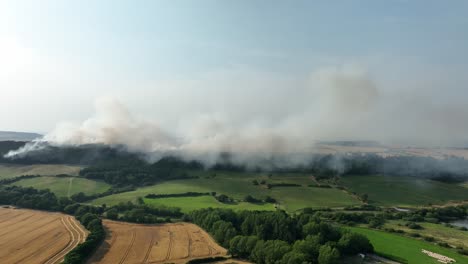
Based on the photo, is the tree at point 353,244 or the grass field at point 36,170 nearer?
the tree at point 353,244

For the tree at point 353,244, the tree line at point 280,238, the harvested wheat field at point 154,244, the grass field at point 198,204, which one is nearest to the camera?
the tree line at point 280,238

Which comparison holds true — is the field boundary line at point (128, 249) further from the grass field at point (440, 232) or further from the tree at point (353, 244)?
the grass field at point (440, 232)

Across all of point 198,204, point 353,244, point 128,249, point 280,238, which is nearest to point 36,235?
point 128,249

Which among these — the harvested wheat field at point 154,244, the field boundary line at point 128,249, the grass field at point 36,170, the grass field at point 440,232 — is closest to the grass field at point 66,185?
the grass field at point 36,170

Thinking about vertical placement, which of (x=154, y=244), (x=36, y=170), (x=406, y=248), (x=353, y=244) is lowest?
(x=406, y=248)

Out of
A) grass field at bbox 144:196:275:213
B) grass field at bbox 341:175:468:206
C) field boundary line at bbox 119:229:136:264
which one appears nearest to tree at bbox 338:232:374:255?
grass field at bbox 144:196:275:213

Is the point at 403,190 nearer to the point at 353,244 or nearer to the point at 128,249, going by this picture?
the point at 353,244
